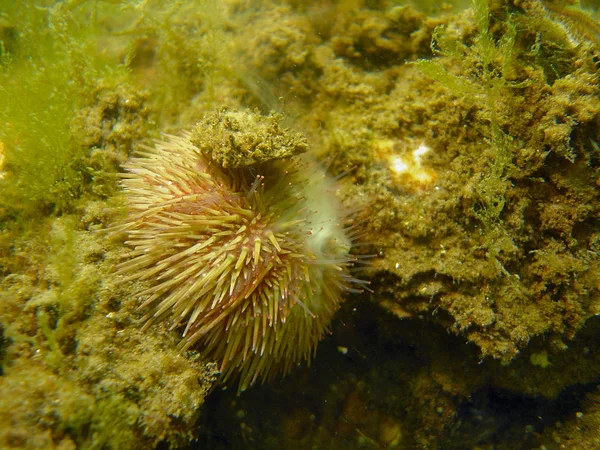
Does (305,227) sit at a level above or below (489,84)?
below

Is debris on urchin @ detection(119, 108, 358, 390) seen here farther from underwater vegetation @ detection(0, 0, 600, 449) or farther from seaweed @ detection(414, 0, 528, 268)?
seaweed @ detection(414, 0, 528, 268)

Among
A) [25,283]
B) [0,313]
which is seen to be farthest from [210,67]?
[0,313]

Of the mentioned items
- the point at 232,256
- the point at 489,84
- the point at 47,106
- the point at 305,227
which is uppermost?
the point at 489,84

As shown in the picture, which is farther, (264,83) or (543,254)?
(264,83)

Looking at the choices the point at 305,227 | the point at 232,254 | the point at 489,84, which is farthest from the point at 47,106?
the point at 489,84

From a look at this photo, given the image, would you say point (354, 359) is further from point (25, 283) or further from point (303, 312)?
point (25, 283)

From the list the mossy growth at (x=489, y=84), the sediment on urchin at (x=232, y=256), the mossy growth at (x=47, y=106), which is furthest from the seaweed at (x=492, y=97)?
the mossy growth at (x=47, y=106)

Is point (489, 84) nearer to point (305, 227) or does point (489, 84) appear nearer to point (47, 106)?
point (305, 227)
